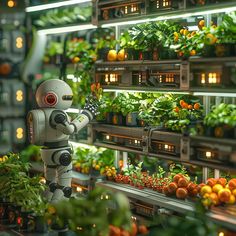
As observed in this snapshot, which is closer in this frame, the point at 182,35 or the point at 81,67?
the point at 182,35

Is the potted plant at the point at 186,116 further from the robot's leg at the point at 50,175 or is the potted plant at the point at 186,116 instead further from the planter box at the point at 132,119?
the robot's leg at the point at 50,175

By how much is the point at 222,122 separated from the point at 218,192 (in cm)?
70

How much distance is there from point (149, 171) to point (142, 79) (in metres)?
1.07

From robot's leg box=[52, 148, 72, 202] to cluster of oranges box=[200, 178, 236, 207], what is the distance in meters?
1.56

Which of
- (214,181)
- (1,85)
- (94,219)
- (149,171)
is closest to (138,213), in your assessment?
(149,171)

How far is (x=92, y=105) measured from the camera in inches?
257

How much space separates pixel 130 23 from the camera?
645 centimetres

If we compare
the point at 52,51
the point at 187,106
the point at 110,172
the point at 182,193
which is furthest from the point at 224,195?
the point at 52,51

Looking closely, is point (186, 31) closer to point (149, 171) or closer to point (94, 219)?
point (149, 171)

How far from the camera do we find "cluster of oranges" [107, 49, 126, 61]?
6.58 m

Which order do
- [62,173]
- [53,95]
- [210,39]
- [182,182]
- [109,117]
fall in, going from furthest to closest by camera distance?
1. [109,117]
2. [62,173]
3. [53,95]
4. [182,182]
5. [210,39]

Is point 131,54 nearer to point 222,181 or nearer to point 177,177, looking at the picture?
point 177,177

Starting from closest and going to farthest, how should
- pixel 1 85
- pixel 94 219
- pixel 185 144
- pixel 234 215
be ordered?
pixel 94 219, pixel 234 215, pixel 185 144, pixel 1 85

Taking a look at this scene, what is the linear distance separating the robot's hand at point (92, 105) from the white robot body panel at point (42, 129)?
1.41 feet
